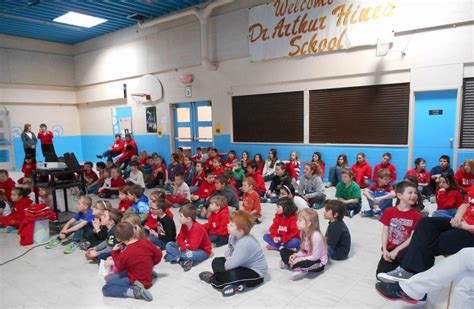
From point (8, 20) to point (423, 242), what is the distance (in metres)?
12.3

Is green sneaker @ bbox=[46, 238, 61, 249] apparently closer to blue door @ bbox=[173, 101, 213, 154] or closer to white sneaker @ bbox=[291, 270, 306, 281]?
white sneaker @ bbox=[291, 270, 306, 281]

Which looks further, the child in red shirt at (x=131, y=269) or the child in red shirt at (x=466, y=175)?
the child in red shirt at (x=466, y=175)

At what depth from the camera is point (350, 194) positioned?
4965 millimetres

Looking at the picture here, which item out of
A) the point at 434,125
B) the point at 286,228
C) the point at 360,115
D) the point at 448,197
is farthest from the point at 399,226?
the point at 360,115

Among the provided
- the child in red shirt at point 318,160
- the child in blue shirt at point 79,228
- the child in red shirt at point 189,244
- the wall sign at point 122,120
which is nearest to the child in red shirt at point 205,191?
the child in blue shirt at point 79,228

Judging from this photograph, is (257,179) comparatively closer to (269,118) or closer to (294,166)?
(294,166)

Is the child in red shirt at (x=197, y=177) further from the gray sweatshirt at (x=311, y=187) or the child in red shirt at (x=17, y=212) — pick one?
the child in red shirt at (x=17, y=212)

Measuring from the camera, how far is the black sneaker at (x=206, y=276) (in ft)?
9.72

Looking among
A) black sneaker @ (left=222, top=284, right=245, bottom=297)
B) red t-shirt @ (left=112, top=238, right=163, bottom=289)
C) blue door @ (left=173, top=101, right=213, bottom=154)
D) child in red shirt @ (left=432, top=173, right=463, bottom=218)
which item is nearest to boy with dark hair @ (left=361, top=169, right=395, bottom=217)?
child in red shirt @ (left=432, top=173, right=463, bottom=218)

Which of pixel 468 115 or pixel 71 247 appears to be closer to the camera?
pixel 71 247

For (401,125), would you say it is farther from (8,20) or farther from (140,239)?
(8,20)

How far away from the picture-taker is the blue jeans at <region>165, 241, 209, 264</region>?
11.1 feet

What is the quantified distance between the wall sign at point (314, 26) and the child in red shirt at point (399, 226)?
193 inches

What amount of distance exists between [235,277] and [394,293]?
4.27ft
